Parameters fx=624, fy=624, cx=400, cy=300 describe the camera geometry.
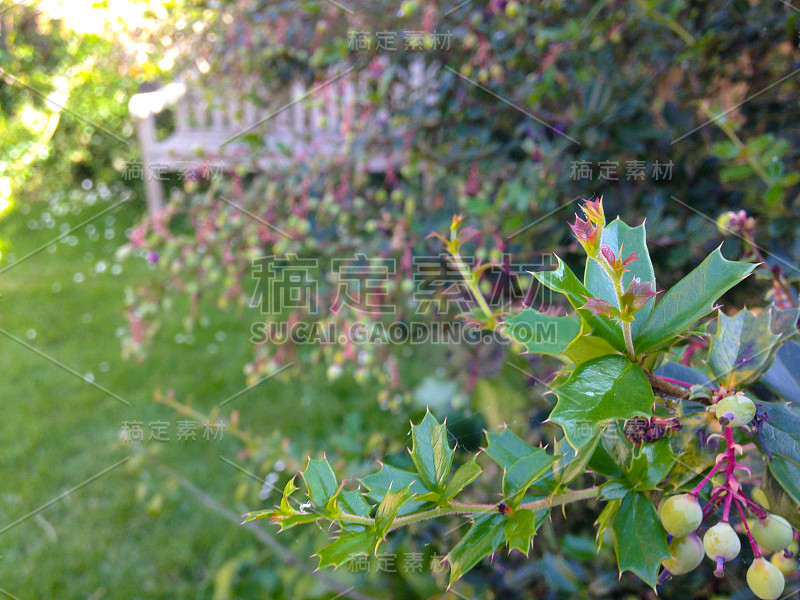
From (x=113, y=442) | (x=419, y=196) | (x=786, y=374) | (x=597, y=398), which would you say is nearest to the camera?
(x=597, y=398)

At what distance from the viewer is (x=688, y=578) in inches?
26.7

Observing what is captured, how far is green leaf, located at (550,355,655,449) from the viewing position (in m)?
0.27

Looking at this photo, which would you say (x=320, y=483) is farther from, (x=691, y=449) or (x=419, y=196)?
(x=419, y=196)

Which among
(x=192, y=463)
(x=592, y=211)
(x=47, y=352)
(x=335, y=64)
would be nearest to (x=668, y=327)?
(x=592, y=211)

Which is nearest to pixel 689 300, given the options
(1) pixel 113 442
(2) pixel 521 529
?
(2) pixel 521 529

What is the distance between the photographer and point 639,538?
319 mm

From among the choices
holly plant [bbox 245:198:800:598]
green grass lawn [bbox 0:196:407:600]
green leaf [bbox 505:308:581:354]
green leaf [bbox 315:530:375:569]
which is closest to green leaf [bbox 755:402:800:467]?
holly plant [bbox 245:198:800:598]

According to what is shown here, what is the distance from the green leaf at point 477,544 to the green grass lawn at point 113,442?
599 mm

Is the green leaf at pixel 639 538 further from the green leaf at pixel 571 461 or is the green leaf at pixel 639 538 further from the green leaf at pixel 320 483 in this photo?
the green leaf at pixel 320 483

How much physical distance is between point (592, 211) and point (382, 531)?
0.18m

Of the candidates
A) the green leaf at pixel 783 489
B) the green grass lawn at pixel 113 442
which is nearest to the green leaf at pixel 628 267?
the green leaf at pixel 783 489

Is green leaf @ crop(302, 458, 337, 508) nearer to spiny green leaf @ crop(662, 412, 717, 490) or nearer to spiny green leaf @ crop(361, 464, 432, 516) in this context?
spiny green leaf @ crop(361, 464, 432, 516)

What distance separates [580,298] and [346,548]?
170mm

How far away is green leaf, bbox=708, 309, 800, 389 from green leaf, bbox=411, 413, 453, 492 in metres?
0.16
